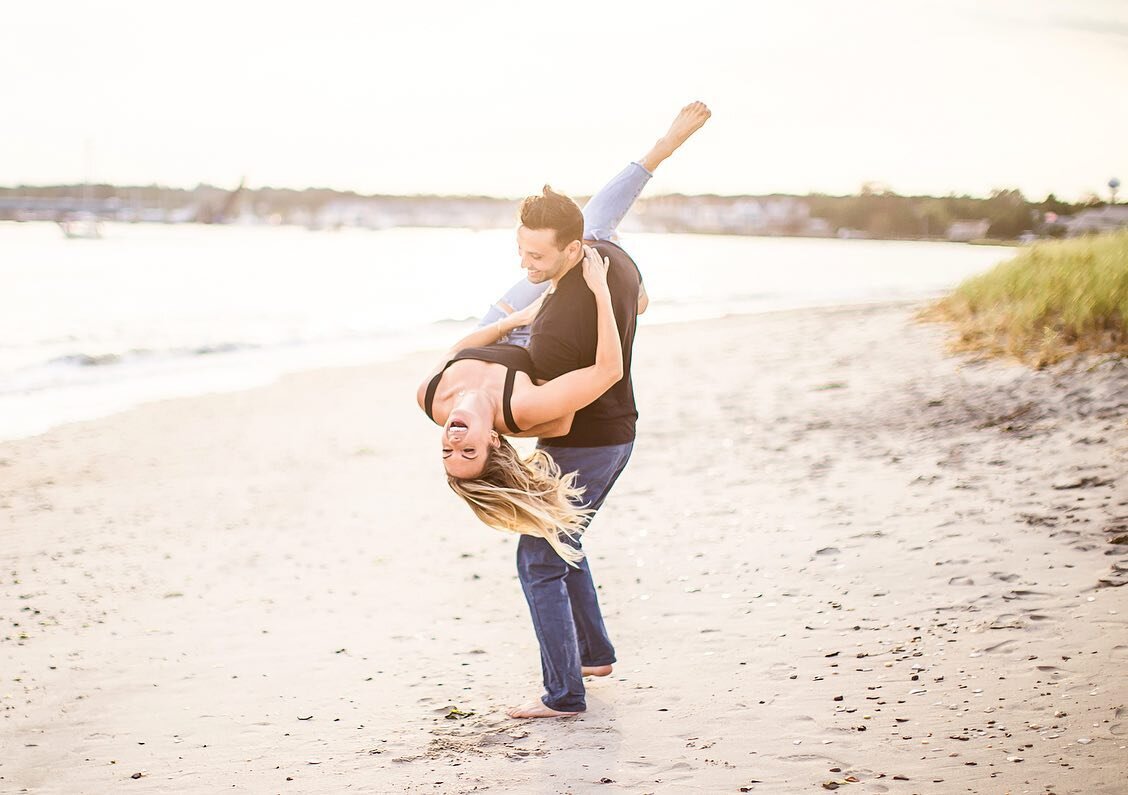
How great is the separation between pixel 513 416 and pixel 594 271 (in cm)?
58

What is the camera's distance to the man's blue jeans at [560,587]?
401 cm

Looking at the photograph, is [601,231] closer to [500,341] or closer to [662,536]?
[500,341]

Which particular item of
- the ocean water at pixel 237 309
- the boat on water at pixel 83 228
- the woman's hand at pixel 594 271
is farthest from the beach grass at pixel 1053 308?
the boat on water at pixel 83 228

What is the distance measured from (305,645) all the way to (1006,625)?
3207 millimetres

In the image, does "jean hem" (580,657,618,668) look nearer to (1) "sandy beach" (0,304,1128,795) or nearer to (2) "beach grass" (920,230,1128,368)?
(1) "sandy beach" (0,304,1128,795)

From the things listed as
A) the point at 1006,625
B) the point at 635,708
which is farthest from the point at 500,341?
the point at 1006,625

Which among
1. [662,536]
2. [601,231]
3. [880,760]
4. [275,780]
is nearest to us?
[880,760]

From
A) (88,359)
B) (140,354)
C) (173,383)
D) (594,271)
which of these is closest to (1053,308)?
(594,271)

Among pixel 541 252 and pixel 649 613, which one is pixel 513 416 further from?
pixel 649 613

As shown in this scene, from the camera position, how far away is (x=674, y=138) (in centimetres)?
468

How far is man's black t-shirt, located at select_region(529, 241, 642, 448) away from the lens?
379cm

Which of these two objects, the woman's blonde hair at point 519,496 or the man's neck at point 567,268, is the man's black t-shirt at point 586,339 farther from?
the woman's blonde hair at point 519,496

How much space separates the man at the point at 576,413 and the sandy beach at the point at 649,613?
264mm

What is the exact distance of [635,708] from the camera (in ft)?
13.6
